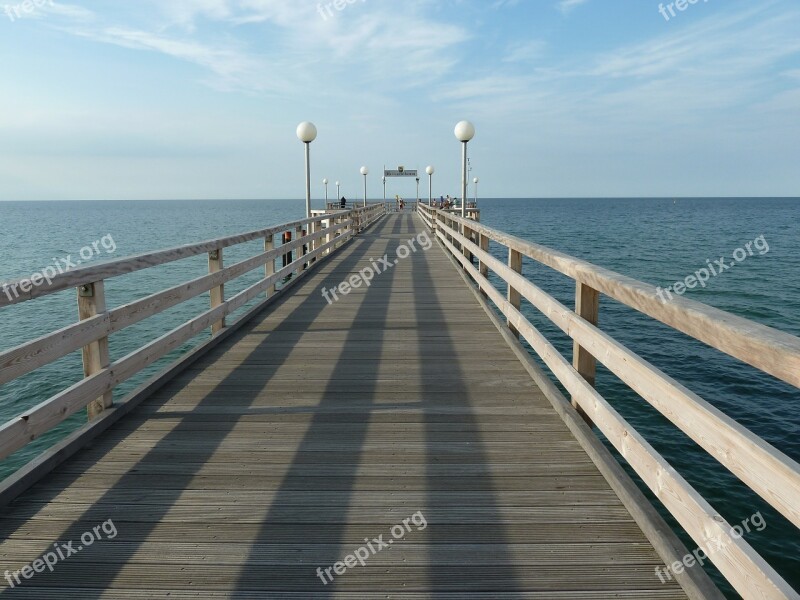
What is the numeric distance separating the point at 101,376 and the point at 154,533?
1421 mm

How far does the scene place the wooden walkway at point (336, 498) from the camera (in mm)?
2223

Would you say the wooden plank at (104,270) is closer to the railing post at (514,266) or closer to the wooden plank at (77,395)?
the wooden plank at (77,395)

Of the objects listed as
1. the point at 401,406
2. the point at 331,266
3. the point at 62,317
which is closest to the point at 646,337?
the point at 331,266

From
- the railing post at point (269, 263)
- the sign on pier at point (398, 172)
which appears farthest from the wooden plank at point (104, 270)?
the sign on pier at point (398, 172)

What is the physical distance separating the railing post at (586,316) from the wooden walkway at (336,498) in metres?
0.44

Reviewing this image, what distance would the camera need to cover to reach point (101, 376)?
3.56 meters

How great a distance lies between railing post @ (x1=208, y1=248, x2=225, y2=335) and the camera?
5.69 meters

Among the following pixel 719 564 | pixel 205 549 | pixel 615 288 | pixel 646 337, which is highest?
pixel 615 288

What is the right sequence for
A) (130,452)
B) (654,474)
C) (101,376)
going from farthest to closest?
(101,376) → (130,452) → (654,474)

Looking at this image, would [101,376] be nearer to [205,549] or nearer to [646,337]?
[205,549]

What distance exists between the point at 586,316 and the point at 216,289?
3987mm

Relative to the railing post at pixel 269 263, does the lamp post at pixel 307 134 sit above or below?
above

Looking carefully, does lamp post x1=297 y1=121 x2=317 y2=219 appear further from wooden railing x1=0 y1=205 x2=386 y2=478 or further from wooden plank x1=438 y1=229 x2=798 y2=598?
wooden plank x1=438 y1=229 x2=798 y2=598

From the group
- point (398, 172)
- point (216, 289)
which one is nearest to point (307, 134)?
point (216, 289)
